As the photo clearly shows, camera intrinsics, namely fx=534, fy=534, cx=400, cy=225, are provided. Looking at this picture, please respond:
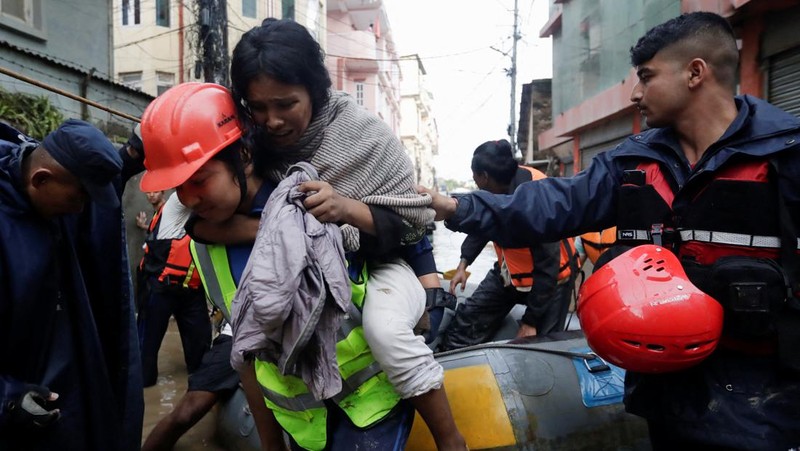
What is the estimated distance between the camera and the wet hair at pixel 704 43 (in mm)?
1740

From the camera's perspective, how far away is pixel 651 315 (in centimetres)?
148

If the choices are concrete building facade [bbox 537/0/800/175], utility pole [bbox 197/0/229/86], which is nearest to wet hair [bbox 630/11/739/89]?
concrete building facade [bbox 537/0/800/175]

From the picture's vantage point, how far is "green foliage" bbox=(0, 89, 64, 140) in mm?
6695

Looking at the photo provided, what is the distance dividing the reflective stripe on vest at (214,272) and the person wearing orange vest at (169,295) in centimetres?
270

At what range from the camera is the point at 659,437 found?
72.1 inches

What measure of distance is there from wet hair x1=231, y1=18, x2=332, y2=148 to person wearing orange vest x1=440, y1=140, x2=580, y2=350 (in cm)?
233

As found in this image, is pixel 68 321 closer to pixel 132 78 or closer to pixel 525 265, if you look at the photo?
pixel 525 265

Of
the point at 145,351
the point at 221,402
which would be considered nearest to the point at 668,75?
the point at 221,402

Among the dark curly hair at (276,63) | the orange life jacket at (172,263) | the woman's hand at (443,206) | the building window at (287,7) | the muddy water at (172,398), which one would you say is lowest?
the muddy water at (172,398)

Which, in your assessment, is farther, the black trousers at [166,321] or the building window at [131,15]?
the building window at [131,15]

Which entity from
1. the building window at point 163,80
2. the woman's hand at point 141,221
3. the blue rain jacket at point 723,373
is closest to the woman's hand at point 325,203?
the blue rain jacket at point 723,373

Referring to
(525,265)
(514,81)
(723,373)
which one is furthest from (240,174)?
(514,81)

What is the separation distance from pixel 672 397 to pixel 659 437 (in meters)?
0.26

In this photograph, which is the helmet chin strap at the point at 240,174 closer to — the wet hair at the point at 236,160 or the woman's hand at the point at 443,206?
the wet hair at the point at 236,160
